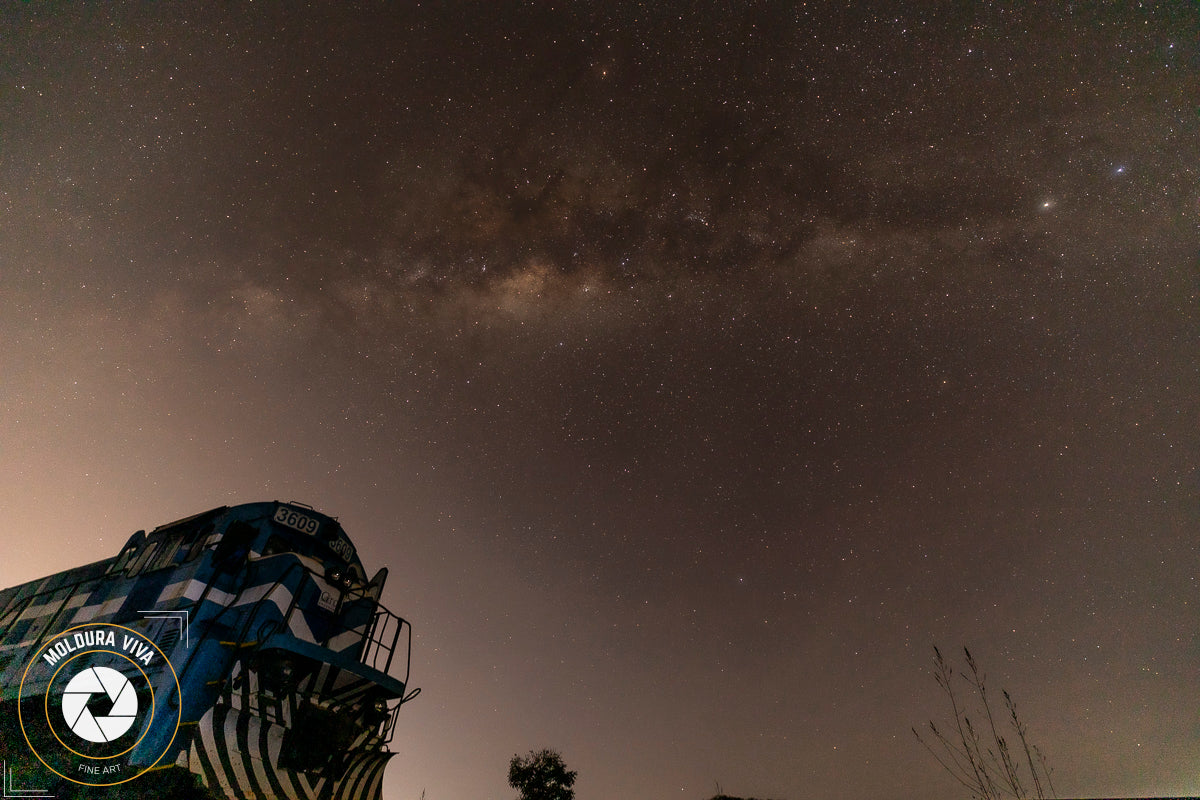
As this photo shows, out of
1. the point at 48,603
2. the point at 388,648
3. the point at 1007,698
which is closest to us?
the point at 1007,698

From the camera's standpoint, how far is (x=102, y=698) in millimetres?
10492

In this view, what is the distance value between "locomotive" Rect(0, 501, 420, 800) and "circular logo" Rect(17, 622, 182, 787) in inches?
1.0

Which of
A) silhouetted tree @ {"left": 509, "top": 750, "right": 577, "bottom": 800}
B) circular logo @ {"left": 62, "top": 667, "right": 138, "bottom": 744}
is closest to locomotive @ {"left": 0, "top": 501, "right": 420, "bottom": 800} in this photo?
circular logo @ {"left": 62, "top": 667, "right": 138, "bottom": 744}

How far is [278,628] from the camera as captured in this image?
10766mm

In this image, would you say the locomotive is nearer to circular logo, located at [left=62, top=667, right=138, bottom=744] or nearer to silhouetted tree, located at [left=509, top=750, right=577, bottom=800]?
circular logo, located at [left=62, top=667, right=138, bottom=744]

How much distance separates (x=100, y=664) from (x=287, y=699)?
399 cm

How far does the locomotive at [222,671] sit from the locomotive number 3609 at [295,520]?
30 mm

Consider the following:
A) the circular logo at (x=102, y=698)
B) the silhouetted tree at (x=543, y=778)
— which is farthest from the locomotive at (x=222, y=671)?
the silhouetted tree at (x=543, y=778)

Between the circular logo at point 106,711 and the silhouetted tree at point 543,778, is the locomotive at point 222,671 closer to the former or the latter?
the circular logo at point 106,711

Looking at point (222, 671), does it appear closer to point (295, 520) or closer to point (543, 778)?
point (295, 520)

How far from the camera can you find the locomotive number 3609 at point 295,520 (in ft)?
41.2

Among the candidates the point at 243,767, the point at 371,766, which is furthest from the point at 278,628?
the point at 371,766

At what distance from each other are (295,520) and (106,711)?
13.7 ft

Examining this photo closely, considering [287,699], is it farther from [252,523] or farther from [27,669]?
[27,669]
